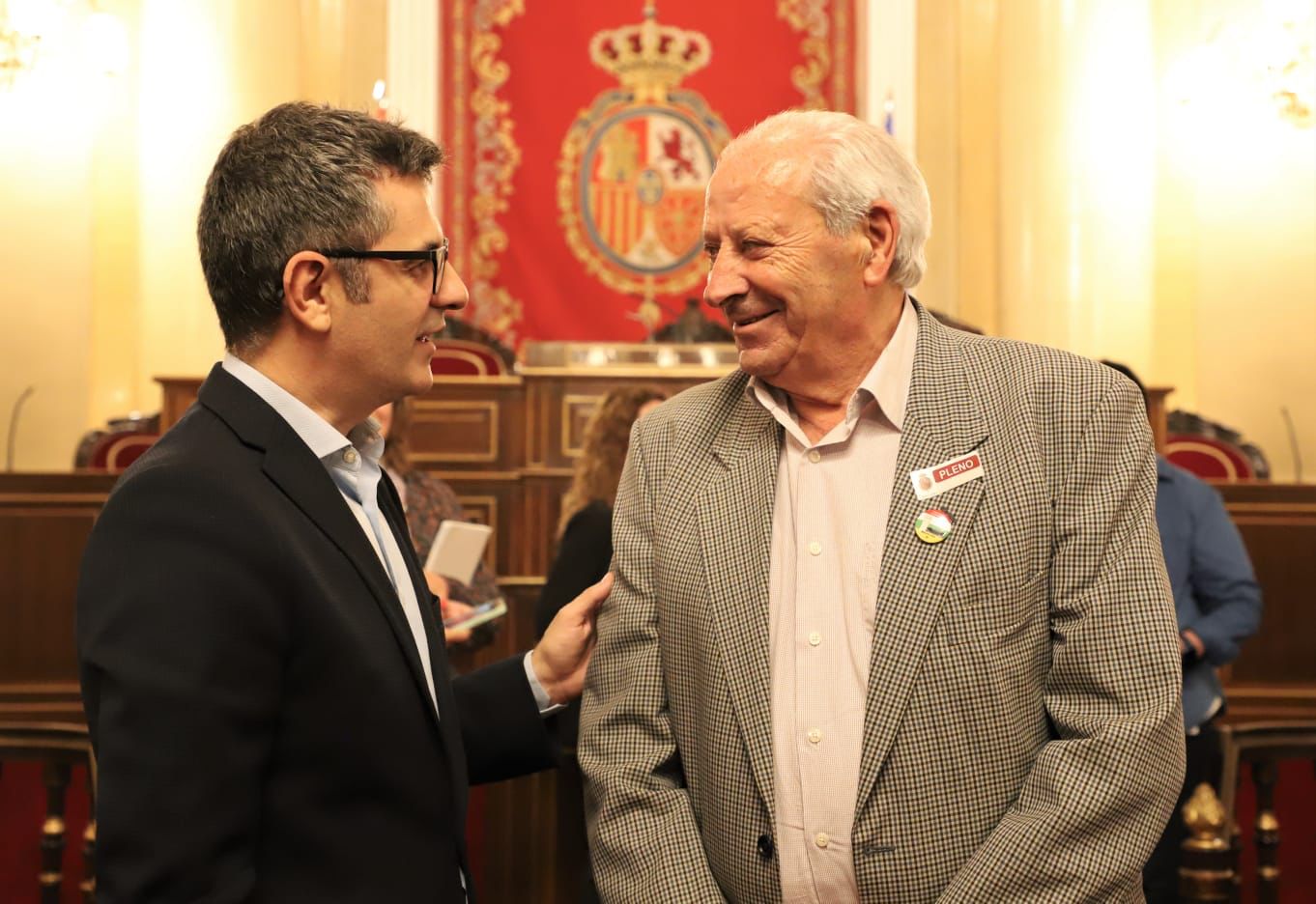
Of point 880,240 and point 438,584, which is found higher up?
point 880,240

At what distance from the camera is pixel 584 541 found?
135 inches

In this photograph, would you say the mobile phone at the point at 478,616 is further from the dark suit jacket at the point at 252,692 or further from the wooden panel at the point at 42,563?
the wooden panel at the point at 42,563

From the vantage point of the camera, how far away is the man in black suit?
1466 mm

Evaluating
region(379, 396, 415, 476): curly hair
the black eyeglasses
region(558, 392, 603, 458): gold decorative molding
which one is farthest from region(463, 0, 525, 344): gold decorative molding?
the black eyeglasses

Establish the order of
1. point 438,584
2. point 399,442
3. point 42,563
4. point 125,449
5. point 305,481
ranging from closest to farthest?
point 305,481 → point 438,584 → point 399,442 → point 42,563 → point 125,449

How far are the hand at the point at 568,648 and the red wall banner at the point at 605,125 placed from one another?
7.75 meters

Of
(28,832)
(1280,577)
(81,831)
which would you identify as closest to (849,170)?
(81,831)

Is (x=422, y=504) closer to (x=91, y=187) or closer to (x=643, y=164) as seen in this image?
(x=91, y=187)

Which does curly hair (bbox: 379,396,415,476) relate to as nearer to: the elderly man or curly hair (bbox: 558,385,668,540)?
curly hair (bbox: 558,385,668,540)

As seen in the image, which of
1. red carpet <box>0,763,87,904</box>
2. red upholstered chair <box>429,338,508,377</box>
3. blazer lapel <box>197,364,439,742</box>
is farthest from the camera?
red upholstered chair <box>429,338,508,377</box>

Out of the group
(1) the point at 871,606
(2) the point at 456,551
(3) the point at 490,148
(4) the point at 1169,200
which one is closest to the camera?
(1) the point at 871,606

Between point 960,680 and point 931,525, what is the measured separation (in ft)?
0.70

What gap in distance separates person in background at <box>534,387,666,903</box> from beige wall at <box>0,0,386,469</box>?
4.51 meters

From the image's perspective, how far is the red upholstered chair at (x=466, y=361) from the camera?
7.65 meters
